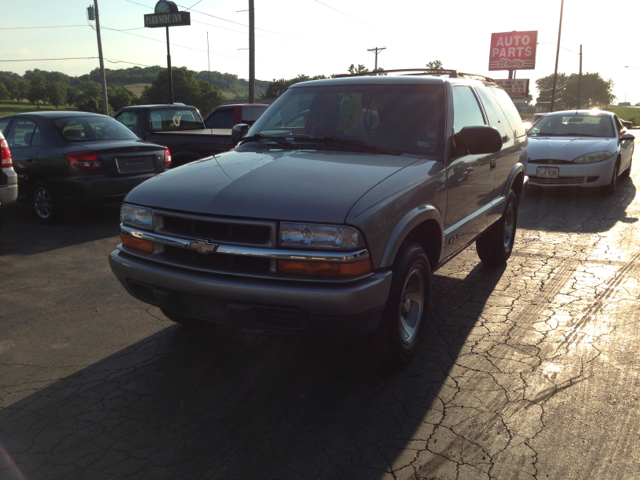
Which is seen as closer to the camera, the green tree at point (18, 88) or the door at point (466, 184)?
the door at point (466, 184)

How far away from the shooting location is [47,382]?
11.0ft

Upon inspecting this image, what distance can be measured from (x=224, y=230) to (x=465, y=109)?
2.45m

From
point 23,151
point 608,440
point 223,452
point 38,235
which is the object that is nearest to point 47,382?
point 223,452

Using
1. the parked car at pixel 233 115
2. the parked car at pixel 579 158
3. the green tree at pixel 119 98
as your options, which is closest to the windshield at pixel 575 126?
the parked car at pixel 579 158

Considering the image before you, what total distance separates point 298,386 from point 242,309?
772 mm

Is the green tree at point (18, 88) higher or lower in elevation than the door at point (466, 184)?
higher

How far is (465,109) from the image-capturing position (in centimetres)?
434

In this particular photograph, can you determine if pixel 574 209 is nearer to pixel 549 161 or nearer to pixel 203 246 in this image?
pixel 549 161

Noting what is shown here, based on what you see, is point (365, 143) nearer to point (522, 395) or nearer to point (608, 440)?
point (522, 395)

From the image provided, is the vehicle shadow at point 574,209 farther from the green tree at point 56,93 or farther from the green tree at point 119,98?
the green tree at point 56,93

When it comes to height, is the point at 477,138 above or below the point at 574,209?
above

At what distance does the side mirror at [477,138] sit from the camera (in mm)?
3740

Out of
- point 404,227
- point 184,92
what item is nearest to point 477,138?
point 404,227

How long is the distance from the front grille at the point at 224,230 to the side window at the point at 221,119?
10.2 metres
